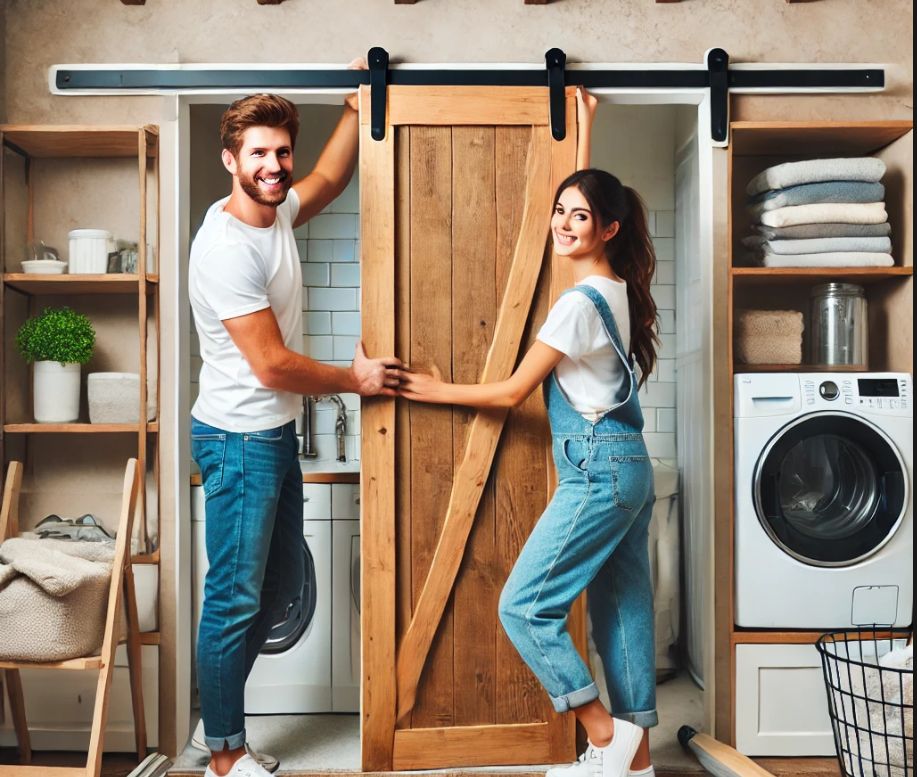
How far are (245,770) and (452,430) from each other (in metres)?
1.14

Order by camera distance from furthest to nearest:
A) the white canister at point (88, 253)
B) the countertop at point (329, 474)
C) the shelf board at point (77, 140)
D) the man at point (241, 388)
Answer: the countertop at point (329, 474)
the white canister at point (88, 253)
the shelf board at point (77, 140)
the man at point (241, 388)

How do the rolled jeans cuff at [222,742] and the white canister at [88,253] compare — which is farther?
the white canister at [88,253]

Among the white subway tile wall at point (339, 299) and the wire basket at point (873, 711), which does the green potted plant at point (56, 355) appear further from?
the wire basket at point (873, 711)

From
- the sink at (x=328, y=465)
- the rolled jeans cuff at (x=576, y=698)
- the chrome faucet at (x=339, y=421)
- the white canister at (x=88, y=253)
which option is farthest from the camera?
the chrome faucet at (x=339, y=421)

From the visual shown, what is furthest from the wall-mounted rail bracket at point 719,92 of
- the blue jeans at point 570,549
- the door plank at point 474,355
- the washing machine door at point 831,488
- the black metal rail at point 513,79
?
the blue jeans at point 570,549

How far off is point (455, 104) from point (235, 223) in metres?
0.77

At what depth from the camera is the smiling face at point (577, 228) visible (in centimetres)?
240

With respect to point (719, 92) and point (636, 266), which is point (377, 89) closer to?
point (636, 266)

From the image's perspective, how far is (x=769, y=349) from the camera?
9.45 ft

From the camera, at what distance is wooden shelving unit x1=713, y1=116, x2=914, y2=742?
278 cm

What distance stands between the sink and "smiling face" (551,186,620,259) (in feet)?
4.41

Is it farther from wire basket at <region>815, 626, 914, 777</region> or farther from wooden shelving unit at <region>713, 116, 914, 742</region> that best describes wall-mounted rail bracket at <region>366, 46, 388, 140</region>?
wire basket at <region>815, 626, 914, 777</region>

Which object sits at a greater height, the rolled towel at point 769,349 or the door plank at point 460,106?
the door plank at point 460,106

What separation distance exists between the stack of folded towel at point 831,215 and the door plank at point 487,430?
789mm
